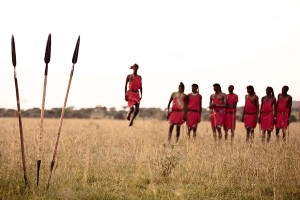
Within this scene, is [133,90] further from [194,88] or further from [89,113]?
[89,113]

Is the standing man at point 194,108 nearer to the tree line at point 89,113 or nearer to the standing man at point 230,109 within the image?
the standing man at point 230,109

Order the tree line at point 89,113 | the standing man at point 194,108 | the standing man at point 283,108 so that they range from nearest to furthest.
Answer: the standing man at point 283,108 < the standing man at point 194,108 < the tree line at point 89,113

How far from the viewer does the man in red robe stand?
1234 centimetres

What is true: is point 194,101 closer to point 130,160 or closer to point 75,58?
point 130,160

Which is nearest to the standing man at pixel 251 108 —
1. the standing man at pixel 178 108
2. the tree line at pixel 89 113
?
the standing man at pixel 178 108

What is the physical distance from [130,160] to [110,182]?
1867 mm

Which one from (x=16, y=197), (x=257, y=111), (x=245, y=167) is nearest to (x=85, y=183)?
(x=16, y=197)

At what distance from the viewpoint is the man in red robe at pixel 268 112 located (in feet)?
40.5

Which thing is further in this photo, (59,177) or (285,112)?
(285,112)

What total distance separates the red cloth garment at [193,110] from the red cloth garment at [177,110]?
0.27 meters

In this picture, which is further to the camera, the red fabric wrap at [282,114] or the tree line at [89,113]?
the tree line at [89,113]

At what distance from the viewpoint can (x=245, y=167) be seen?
22.6 feet

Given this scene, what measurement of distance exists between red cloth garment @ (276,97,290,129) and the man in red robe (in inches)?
7.7

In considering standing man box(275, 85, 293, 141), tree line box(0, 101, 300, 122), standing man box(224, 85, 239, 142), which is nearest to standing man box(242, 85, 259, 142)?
standing man box(224, 85, 239, 142)
